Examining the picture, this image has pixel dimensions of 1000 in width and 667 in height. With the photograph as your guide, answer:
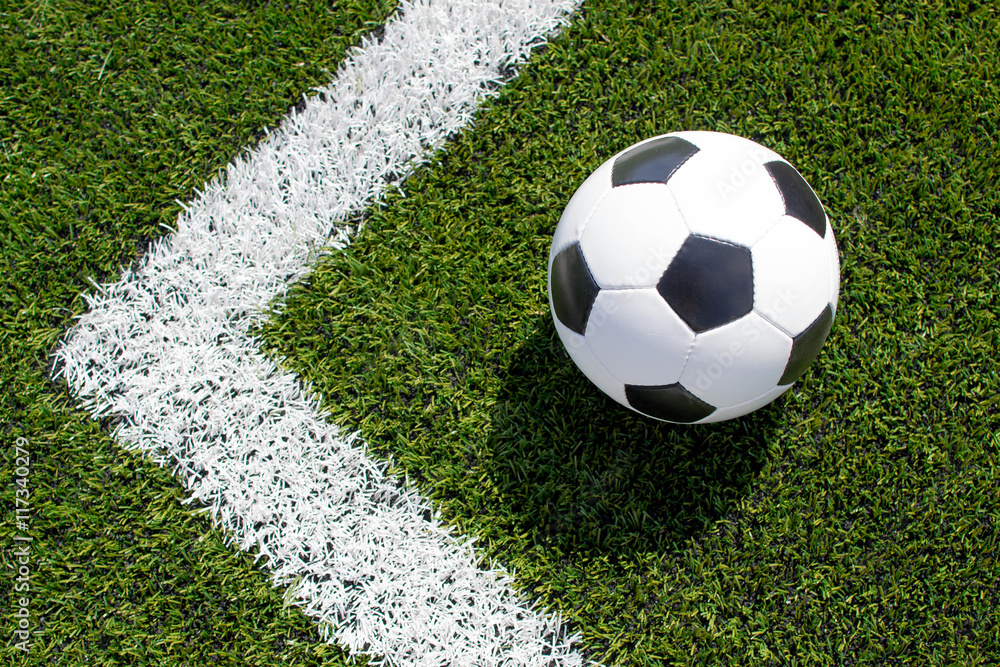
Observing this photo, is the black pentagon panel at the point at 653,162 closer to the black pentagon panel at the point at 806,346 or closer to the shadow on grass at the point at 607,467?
the black pentagon panel at the point at 806,346

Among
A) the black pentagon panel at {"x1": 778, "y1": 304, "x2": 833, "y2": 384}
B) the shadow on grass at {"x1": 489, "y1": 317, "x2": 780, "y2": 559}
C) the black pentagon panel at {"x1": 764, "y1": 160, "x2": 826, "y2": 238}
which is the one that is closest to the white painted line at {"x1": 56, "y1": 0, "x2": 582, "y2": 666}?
the shadow on grass at {"x1": 489, "y1": 317, "x2": 780, "y2": 559}

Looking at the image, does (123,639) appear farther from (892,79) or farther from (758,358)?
(892,79)

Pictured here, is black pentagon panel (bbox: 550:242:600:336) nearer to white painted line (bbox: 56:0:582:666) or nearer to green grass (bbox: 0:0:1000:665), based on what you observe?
green grass (bbox: 0:0:1000:665)

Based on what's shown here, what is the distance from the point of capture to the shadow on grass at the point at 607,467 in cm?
277

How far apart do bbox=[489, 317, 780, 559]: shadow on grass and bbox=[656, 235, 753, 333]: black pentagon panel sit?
92cm

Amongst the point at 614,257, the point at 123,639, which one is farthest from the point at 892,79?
the point at 123,639

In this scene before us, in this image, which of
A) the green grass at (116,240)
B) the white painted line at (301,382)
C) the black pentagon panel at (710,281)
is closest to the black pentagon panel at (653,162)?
the black pentagon panel at (710,281)

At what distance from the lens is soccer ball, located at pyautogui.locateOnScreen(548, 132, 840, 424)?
202 cm

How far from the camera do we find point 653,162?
7.18ft

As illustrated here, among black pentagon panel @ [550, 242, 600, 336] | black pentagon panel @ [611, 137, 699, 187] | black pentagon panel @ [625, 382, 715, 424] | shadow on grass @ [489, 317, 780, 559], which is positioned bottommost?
shadow on grass @ [489, 317, 780, 559]

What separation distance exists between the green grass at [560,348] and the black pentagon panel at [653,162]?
802 mm

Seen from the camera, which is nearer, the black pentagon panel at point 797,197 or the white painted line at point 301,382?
the black pentagon panel at point 797,197

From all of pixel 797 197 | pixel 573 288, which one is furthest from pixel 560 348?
→ pixel 797 197

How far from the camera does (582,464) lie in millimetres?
2828
